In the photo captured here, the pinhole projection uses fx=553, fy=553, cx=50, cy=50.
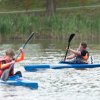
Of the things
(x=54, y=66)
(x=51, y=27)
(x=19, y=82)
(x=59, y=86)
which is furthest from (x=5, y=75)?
(x=51, y=27)

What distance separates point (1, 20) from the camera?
41438 millimetres

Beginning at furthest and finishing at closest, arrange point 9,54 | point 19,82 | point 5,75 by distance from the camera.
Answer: point 9,54 < point 5,75 < point 19,82

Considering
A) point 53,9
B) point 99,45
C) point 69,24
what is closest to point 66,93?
point 99,45

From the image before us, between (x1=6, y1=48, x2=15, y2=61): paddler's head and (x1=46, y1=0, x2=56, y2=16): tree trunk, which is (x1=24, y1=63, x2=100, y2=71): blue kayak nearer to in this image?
(x1=6, y1=48, x2=15, y2=61): paddler's head

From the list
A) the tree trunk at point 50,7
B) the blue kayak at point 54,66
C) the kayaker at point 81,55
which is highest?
the tree trunk at point 50,7

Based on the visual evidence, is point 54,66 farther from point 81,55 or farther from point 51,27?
point 51,27

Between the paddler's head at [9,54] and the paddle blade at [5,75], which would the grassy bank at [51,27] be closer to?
the paddler's head at [9,54]

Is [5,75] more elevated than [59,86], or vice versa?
[5,75]

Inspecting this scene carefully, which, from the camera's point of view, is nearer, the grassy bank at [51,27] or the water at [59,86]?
the water at [59,86]

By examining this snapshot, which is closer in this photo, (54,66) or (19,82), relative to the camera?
(19,82)

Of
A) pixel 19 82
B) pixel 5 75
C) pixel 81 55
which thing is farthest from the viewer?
pixel 81 55

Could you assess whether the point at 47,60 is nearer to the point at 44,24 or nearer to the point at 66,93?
the point at 66,93

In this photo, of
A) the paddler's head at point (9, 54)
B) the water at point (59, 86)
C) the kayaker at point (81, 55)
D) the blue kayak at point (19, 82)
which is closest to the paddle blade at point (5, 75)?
the blue kayak at point (19, 82)

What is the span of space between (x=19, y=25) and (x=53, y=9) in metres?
12.5
